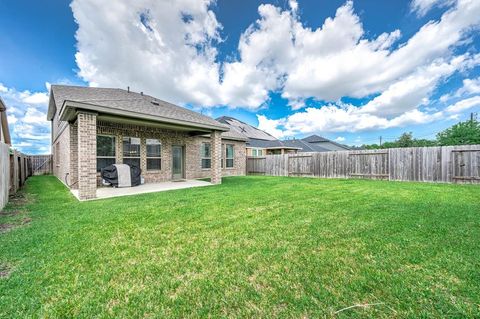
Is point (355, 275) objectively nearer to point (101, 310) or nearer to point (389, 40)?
point (101, 310)

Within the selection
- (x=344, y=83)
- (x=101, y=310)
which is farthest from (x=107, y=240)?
(x=344, y=83)

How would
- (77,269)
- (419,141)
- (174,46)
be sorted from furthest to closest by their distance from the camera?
(419,141) → (174,46) → (77,269)

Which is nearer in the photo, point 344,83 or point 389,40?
point 389,40

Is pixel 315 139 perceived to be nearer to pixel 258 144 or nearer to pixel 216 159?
pixel 258 144

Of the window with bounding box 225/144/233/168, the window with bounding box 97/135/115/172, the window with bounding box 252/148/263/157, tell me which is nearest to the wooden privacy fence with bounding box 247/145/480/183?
the window with bounding box 225/144/233/168

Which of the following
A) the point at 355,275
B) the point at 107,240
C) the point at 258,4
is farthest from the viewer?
the point at 258,4

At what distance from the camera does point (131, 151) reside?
10.3 m

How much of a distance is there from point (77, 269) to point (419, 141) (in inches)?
1714

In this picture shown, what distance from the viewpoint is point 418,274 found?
222 cm

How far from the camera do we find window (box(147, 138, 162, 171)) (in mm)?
10914

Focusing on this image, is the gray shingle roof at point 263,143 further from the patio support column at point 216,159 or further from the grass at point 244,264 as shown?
the grass at point 244,264

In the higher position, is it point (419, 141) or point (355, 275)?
point (419, 141)

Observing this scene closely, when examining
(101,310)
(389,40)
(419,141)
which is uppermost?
(389,40)

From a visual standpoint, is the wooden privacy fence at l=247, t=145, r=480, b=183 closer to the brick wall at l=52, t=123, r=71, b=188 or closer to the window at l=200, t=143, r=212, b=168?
the window at l=200, t=143, r=212, b=168
